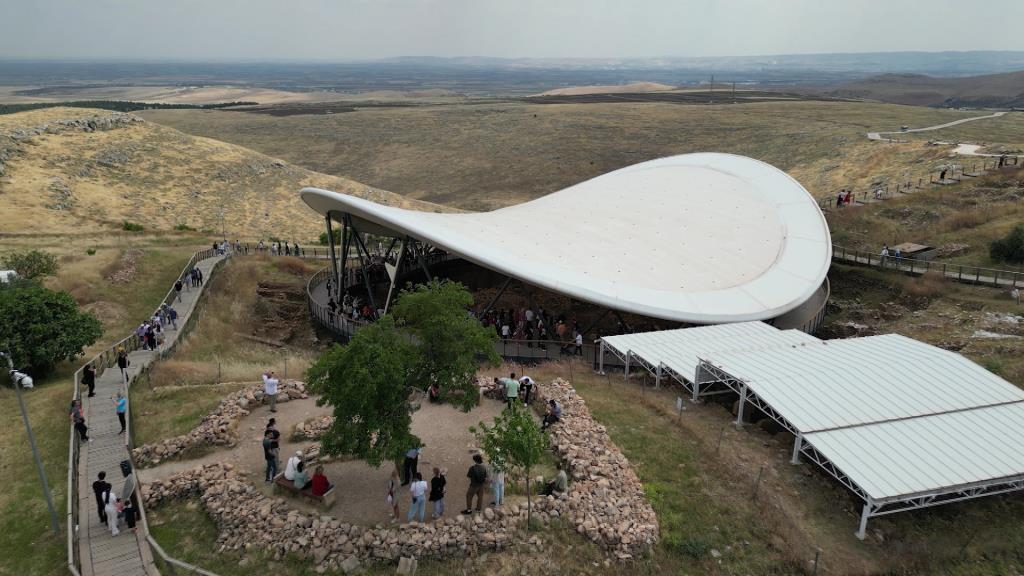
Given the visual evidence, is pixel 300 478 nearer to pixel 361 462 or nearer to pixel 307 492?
pixel 307 492

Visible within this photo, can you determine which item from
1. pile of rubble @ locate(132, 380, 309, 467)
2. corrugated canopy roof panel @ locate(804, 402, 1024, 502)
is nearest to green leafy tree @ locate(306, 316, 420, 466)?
pile of rubble @ locate(132, 380, 309, 467)

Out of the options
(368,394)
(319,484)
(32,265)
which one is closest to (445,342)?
(368,394)

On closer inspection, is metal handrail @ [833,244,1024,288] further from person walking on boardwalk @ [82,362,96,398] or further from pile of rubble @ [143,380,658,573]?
person walking on boardwalk @ [82,362,96,398]

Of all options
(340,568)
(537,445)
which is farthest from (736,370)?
(340,568)

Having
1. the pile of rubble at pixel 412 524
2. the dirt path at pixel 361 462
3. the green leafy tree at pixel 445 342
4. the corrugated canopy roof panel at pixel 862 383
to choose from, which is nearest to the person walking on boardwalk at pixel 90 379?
the dirt path at pixel 361 462

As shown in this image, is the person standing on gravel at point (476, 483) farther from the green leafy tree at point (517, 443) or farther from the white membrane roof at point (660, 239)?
the white membrane roof at point (660, 239)

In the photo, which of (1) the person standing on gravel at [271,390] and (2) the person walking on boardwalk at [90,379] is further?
(2) the person walking on boardwalk at [90,379]

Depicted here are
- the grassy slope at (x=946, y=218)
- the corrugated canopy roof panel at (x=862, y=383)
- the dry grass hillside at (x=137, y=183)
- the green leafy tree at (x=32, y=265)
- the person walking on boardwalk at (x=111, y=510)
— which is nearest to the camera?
the person walking on boardwalk at (x=111, y=510)
